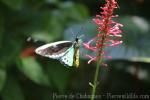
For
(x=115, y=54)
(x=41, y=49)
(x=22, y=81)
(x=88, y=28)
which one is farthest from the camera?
(x=22, y=81)

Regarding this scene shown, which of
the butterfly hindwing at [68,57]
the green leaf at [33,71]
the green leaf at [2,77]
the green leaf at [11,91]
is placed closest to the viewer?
the butterfly hindwing at [68,57]

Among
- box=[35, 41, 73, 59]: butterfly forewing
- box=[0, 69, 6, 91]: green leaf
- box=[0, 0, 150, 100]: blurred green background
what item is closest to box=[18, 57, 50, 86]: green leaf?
box=[0, 0, 150, 100]: blurred green background

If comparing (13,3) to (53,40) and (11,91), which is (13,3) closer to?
(53,40)

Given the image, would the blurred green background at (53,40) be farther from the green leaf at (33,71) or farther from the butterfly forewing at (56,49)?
the butterfly forewing at (56,49)

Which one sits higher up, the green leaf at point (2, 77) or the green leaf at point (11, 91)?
the green leaf at point (2, 77)

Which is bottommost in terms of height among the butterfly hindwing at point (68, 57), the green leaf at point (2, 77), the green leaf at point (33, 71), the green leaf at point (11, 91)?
the green leaf at point (11, 91)

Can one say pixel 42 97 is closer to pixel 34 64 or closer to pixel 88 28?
pixel 34 64

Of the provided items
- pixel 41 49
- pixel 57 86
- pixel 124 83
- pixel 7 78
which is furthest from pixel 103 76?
pixel 41 49

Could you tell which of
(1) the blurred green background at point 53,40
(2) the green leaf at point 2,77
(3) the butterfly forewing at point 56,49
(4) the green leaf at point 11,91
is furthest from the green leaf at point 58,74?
(3) the butterfly forewing at point 56,49

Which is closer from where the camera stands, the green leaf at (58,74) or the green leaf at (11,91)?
the green leaf at (11,91)
